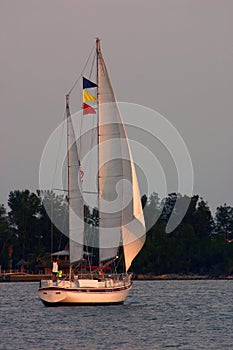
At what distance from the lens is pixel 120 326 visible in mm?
65375

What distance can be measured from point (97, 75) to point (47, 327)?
72.3 ft

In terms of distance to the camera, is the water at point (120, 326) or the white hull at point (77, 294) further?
the white hull at point (77, 294)

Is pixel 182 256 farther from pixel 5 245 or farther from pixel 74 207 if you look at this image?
pixel 74 207

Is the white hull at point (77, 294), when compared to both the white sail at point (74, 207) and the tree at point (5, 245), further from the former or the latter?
the tree at point (5, 245)

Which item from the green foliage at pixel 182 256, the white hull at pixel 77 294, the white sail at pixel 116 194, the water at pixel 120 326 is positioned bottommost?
the water at pixel 120 326

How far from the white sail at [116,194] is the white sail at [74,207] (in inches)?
213

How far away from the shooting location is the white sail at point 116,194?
247 ft

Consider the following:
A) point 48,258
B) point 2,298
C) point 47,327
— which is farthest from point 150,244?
point 47,327

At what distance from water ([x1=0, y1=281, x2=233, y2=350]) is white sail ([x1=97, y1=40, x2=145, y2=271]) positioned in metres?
5.15

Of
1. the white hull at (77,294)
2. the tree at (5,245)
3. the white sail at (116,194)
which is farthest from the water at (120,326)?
the tree at (5,245)

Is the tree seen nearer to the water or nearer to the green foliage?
the green foliage

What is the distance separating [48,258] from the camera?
17662 cm

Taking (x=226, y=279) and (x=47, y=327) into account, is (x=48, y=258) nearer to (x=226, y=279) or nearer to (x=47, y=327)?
(x=226, y=279)

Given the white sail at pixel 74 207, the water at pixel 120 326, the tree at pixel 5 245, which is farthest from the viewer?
the tree at pixel 5 245
